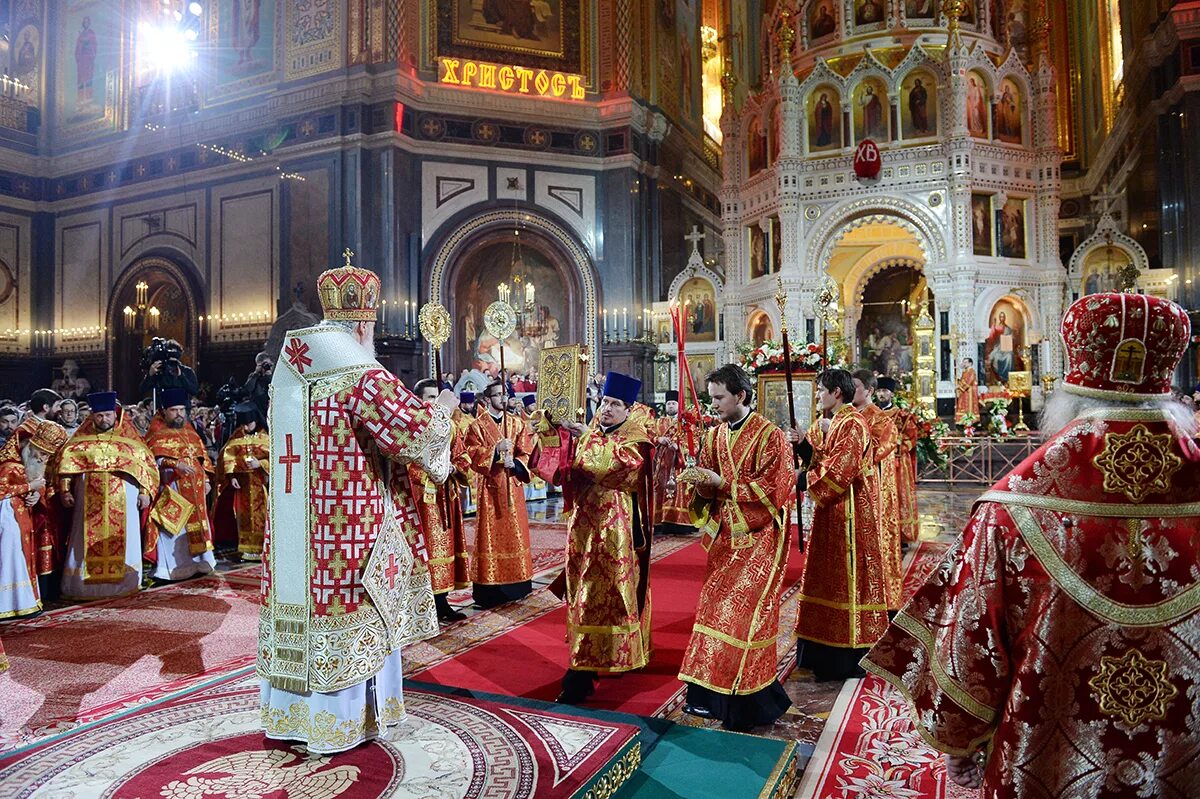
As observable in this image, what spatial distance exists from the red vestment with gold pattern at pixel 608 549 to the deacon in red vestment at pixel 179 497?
525 centimetres

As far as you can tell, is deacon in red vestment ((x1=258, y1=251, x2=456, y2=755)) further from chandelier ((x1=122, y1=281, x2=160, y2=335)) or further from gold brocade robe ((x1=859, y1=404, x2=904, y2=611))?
chandelier ((x1=122, y1=281, x2=160, y2=335))

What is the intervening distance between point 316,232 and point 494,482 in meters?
12.8

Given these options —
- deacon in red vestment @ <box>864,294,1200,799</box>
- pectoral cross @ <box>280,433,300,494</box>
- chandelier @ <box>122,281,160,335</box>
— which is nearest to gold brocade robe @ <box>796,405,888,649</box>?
pectoral cross @ <box>280,433,300,494</box>

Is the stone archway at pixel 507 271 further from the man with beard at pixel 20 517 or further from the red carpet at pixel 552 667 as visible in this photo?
the red carpet at pixel 552 667

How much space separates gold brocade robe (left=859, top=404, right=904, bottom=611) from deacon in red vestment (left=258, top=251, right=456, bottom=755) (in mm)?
2999

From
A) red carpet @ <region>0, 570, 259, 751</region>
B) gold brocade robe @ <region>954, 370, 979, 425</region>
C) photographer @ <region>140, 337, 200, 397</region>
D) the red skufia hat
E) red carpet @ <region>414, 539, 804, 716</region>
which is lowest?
red carpet @ <region>414, 539, 804, 716</region>

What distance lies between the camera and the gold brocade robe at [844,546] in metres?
4.98

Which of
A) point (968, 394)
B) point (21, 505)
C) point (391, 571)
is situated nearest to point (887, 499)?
point (391, 571)

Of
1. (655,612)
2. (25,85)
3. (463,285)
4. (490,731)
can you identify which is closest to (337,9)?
(463,285)

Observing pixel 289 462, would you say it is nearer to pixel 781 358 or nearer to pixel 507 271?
pixel 781 358

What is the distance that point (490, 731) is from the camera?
4.01 metres

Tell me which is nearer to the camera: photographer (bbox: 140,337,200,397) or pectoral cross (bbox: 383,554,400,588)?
pectoral cross (bbox: 383,554,400,588)

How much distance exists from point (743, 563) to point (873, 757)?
3.47 ft

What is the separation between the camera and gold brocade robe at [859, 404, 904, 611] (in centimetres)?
538
